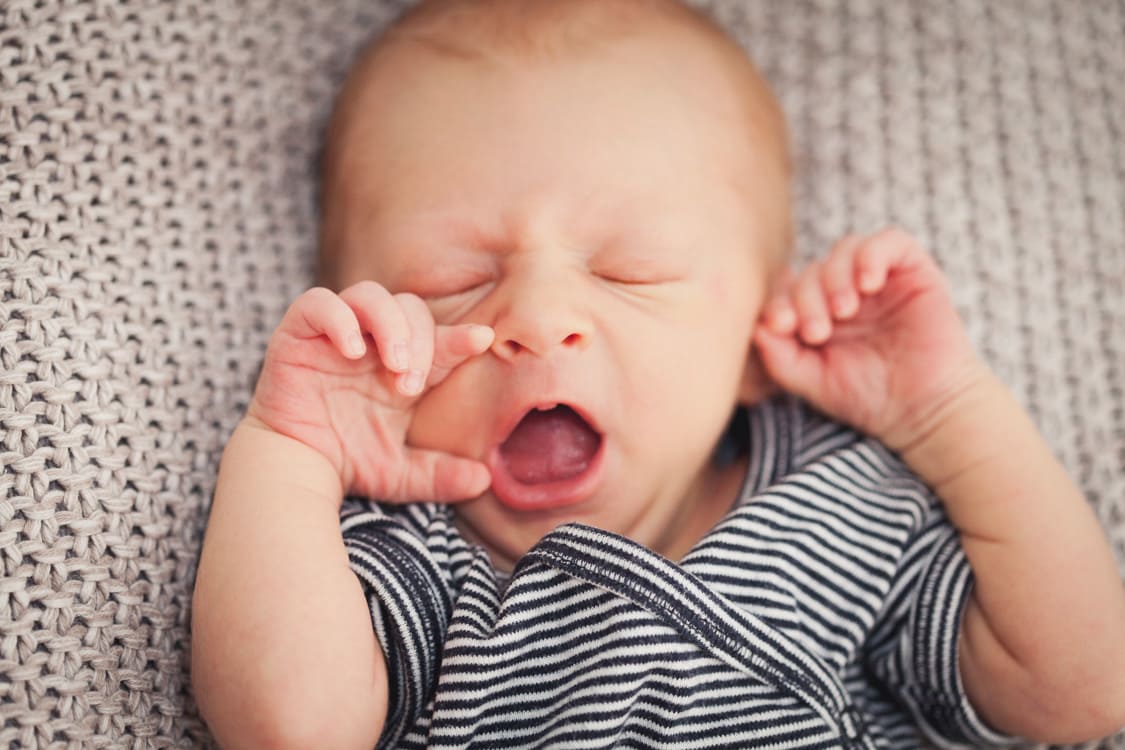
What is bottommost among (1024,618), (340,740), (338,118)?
(1024,618)

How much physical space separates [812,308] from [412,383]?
0.52 m

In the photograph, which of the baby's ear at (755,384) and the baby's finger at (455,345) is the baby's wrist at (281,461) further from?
the baby's ear at (755,384)

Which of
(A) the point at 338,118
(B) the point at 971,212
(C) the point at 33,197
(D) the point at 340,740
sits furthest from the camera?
(B) the point at 971,212

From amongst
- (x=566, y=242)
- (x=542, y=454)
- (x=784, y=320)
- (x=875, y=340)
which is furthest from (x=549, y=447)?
(x=875, y=340)

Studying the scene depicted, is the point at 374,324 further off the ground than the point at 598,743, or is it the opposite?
the point at 374,324

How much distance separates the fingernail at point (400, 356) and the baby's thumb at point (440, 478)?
15 centimetres

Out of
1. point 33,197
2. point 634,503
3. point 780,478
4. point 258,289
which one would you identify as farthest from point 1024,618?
point 33,197

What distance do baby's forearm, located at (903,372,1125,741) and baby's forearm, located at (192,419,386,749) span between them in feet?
2.21

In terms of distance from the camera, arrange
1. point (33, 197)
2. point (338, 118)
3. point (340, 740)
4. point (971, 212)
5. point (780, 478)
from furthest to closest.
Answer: point (971, 212) → point (338, 118) → point (780, 478) → point (33, 197) → point (340, 740)

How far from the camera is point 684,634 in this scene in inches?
41.1

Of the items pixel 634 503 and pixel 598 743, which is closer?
pixel 598 743

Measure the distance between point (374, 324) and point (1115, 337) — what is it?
41.1 inches

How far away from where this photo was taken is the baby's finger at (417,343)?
1.07 metres

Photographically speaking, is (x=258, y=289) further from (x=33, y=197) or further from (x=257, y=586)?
(x=257, y=586)
